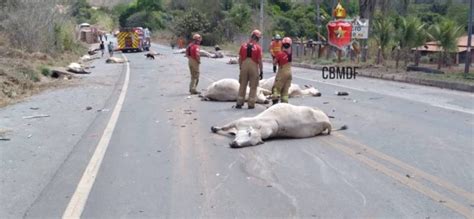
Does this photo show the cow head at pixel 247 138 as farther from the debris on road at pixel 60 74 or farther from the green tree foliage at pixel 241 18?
the green tree foliage at pixel 241 18

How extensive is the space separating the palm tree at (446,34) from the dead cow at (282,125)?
16.6 m

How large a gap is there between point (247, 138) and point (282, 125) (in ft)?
2.32

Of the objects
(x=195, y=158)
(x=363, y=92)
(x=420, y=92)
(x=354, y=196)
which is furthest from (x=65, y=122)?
(x=420, y=92)

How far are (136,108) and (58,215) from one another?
8.38m

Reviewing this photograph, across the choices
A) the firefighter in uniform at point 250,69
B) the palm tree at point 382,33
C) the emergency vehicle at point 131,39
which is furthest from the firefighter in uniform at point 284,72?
the emergency vehicle at point 131,39

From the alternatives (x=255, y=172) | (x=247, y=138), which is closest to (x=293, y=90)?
(x=247, y=138)

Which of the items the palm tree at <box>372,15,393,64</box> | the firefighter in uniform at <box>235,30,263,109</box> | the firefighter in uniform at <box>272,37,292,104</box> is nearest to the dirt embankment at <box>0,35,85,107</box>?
the firefighter in uniform at <box>235,30,263,109</box>

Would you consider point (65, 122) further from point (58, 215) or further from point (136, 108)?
Result: point (58, 215)

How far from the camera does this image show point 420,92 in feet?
58.7

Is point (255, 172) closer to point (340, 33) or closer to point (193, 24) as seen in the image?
point (340, 33)

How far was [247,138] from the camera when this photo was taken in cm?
905

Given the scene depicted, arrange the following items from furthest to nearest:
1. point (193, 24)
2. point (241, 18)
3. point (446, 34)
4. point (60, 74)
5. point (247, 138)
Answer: point (193, 24)
point (241, 18)
point (446, 34)
point (60, 74)
point (247, 138)

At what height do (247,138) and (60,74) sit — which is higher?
(247,138)

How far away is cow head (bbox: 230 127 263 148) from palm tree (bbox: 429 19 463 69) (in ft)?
57.9
